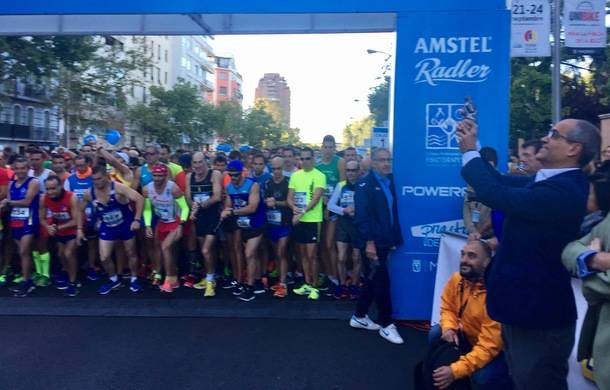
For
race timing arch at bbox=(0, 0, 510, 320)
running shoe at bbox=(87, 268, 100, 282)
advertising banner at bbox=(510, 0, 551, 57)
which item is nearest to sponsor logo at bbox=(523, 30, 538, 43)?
advertising banner at bbox=(510, 0, 551, 57)

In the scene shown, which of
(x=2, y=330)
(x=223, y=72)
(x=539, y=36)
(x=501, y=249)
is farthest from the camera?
(x=223, y=72)

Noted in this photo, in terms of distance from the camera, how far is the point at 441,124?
5.77m

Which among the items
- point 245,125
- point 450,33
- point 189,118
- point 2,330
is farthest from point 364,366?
point 245,125

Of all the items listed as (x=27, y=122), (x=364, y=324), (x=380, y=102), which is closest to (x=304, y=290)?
(x=364, y=324)

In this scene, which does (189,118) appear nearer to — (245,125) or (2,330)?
(245,125)

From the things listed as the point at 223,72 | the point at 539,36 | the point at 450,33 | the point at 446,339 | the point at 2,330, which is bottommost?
the point at 2,330

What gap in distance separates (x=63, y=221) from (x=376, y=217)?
15.3ft

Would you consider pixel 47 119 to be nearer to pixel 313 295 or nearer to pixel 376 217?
pixel 313 295

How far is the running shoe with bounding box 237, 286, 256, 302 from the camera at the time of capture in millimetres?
7341

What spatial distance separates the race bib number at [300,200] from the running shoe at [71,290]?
10.9ft

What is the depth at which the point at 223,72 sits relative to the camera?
13012 centimetres

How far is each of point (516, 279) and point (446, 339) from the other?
1.14 meters

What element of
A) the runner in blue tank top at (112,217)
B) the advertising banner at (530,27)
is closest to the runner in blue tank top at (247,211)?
the runner in blue tank top at (112,217)

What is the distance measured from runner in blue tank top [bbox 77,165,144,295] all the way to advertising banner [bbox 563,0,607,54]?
7.61 m
